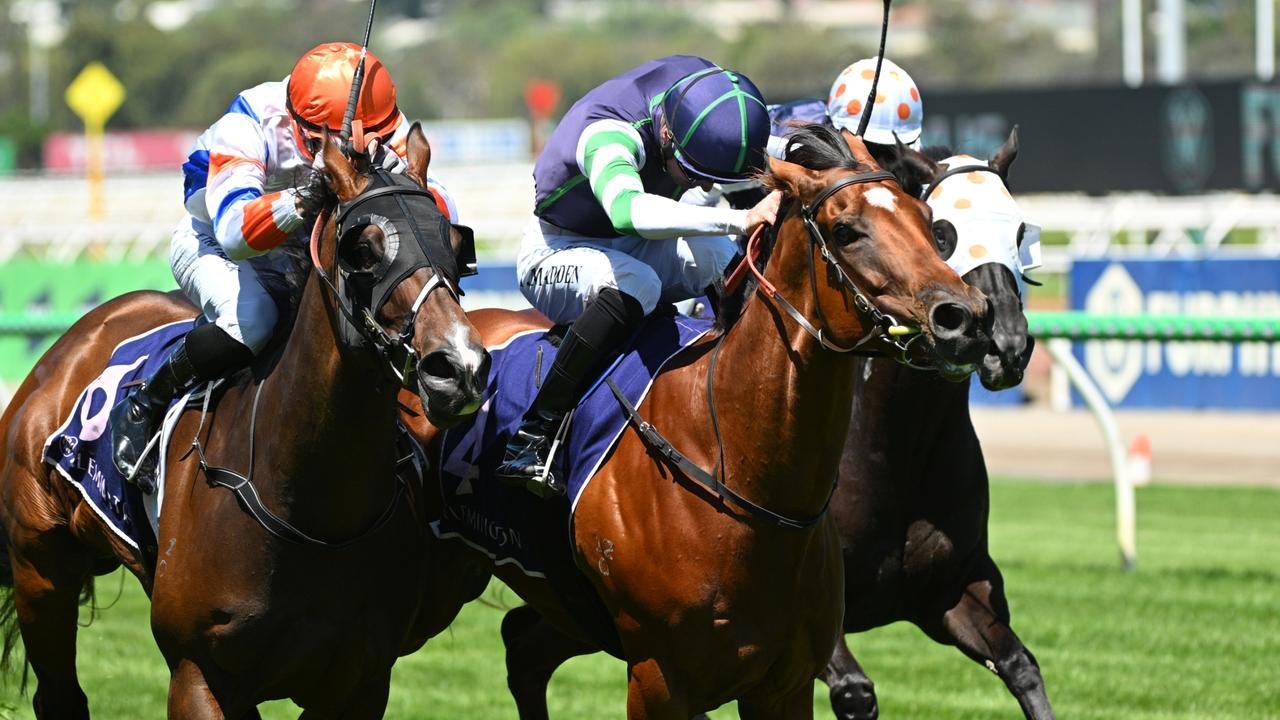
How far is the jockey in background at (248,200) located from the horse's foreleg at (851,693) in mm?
1776

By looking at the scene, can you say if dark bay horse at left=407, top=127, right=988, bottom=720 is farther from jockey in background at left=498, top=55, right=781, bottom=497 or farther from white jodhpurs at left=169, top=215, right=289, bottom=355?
white jodhpurs at left=169, top=215, right=289, bottom=355

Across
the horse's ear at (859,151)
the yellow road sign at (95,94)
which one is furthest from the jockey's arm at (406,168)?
the yellow road sign at (95,94)

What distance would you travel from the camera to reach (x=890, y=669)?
730 centimetres

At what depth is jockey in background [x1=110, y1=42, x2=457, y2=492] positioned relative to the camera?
14.4ft

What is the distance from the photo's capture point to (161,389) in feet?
15.9

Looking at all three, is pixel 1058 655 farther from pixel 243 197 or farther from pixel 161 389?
pixel 243 197

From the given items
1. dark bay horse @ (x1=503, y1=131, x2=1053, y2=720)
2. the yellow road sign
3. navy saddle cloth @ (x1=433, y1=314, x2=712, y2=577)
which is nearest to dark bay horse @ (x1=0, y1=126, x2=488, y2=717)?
navy saddle cloth @ (x1=433, y1=314, x2=712, y2=577)

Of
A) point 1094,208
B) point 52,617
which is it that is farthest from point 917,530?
point 1094,208

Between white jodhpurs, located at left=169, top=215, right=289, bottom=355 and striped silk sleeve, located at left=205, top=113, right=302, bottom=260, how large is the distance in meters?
0.26

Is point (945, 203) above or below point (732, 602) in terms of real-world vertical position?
above

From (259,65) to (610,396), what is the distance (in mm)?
91298

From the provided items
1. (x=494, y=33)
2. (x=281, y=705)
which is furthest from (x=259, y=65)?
(x=281, y=705)

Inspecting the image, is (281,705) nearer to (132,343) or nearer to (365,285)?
(132,343)

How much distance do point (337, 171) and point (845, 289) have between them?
1237mm
